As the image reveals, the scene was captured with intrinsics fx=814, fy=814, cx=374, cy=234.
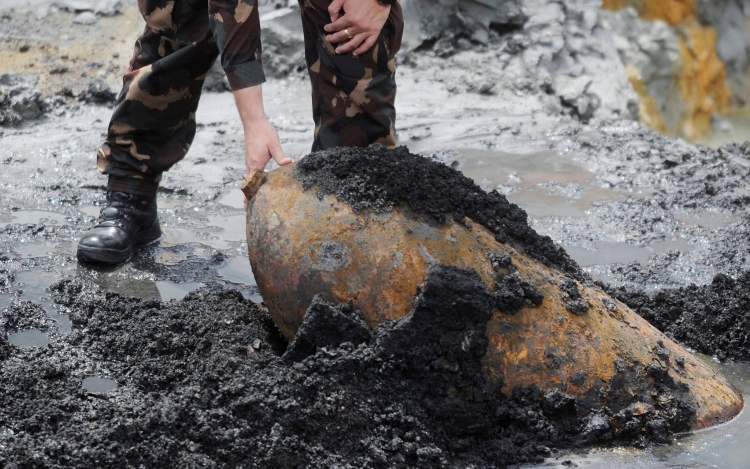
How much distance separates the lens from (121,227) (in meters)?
3.45

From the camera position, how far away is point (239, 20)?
8.78ft

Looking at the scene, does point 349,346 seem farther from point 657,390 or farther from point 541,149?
point 541,149

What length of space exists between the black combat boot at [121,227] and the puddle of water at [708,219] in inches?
107

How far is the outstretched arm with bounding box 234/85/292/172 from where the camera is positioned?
261 cm

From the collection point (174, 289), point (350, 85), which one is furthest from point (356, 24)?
point (174, 289)

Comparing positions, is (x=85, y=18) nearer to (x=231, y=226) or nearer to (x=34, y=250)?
(x=231, y=226)

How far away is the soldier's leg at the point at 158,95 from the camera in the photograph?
10.6 feet

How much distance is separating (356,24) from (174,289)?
49.1 inches

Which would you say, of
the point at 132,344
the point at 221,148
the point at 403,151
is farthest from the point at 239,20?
the point at 221,148

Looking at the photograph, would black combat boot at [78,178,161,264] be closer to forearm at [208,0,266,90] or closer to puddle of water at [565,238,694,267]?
forearm at [208,0,266,90]

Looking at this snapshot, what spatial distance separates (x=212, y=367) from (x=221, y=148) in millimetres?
3090

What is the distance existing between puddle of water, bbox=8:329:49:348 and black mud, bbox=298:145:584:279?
1.03 metres

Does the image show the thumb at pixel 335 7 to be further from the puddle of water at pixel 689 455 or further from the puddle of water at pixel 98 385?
the puddle of water at pixel 689 455

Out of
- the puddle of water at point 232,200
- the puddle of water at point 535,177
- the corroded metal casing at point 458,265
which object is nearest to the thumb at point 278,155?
the corroded metal casing at point 458,265
